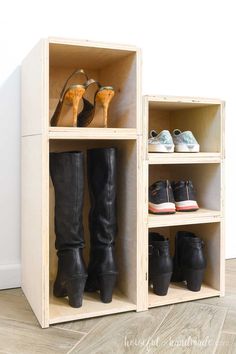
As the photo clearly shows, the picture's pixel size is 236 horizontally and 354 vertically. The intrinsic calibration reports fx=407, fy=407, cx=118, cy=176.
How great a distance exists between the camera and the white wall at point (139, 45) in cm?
181

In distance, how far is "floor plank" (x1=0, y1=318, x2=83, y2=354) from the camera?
1.25 m

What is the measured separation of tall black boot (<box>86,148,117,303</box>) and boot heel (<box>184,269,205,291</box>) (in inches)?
13.8

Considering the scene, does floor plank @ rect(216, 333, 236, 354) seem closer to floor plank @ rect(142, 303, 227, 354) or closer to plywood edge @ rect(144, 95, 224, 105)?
floor plank @ rect(142, 303, 227, 354)

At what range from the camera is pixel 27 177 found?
1.66 m

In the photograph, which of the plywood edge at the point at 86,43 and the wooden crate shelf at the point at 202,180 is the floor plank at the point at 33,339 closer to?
the wooden crate shelf at the point at 202,180

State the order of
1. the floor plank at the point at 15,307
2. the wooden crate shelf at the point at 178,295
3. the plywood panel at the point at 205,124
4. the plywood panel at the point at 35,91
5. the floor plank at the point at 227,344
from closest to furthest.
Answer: the floor plank at the point at 227,344, the plywood panel at the point at 35,91, the floor plank at the point at 15,307, the wooden crate shelf at the point at 178,295, the plywood panel at the point at 205,124

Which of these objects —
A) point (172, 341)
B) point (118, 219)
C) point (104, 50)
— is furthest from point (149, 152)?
point (172, 341)

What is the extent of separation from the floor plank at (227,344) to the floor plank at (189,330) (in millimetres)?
19

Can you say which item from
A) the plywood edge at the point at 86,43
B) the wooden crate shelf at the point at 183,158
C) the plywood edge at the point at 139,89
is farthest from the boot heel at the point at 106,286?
the plywood edge at the point at 86,43

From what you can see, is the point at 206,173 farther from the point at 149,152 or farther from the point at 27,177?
the point at 27,177

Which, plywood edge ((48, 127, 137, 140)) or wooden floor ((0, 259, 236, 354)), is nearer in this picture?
wooden floor ((0, 259, 236, 354))

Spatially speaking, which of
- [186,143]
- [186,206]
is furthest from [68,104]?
[186,206]

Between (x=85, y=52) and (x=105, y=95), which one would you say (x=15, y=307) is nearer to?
(x=105, y=95)

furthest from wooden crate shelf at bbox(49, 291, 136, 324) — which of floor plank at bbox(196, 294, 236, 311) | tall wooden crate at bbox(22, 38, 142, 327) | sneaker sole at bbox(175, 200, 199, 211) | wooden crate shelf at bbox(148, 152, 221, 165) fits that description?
wooden crate shelf at bbox(148, 152, 221, 165)
